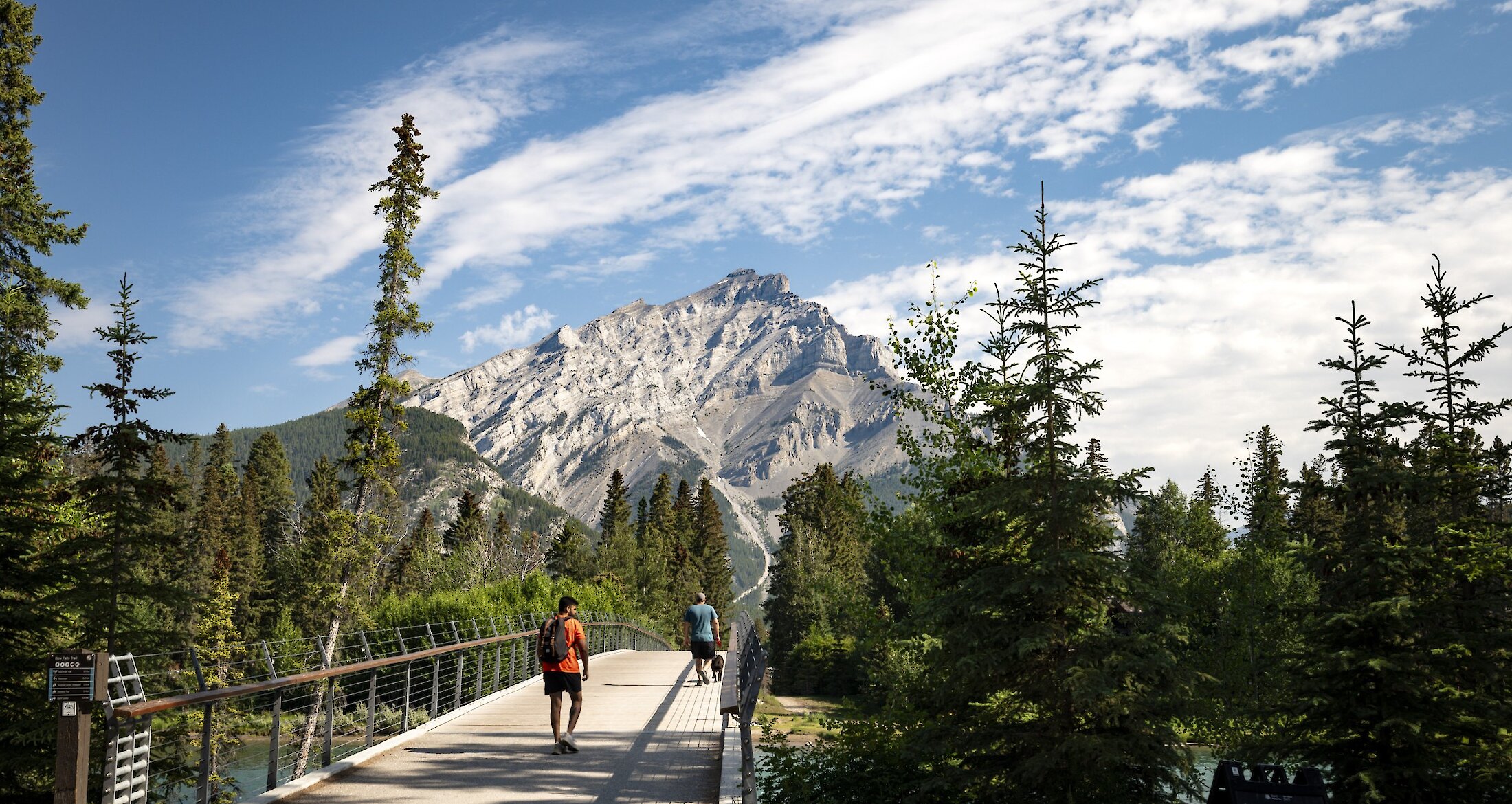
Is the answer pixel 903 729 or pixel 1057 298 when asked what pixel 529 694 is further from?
pixel 1057 298

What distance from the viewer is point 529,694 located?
69.4ft

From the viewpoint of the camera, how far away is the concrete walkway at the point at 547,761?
10578 mm

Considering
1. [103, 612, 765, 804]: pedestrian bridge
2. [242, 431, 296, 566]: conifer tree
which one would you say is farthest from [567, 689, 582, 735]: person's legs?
[242, 431, 296, 566]: conifer tree

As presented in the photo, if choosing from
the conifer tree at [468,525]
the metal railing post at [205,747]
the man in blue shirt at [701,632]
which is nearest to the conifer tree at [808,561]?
the conifer tree at [468,525]

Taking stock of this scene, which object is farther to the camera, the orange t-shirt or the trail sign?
the orange t-shirt

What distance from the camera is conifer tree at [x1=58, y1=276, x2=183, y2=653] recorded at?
1495 centimetres

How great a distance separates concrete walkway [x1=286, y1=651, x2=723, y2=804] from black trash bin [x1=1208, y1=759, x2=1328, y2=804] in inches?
181

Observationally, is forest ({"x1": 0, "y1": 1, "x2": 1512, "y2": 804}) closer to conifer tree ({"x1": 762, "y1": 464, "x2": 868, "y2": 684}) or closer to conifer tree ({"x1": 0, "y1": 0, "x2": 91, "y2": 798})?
conifer tree ({"x1": 0, "y1": 0, "x2": 91, "y2": 798})

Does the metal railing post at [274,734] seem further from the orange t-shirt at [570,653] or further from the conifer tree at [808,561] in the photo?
the conifer tree at [808,561]

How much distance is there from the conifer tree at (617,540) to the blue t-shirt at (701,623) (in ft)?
175

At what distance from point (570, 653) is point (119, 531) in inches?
294

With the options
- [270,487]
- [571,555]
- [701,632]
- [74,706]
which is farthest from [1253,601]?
[270,487]

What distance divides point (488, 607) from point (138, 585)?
21.2m

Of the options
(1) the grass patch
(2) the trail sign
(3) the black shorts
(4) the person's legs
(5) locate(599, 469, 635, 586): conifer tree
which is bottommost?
(1) the grass patch
